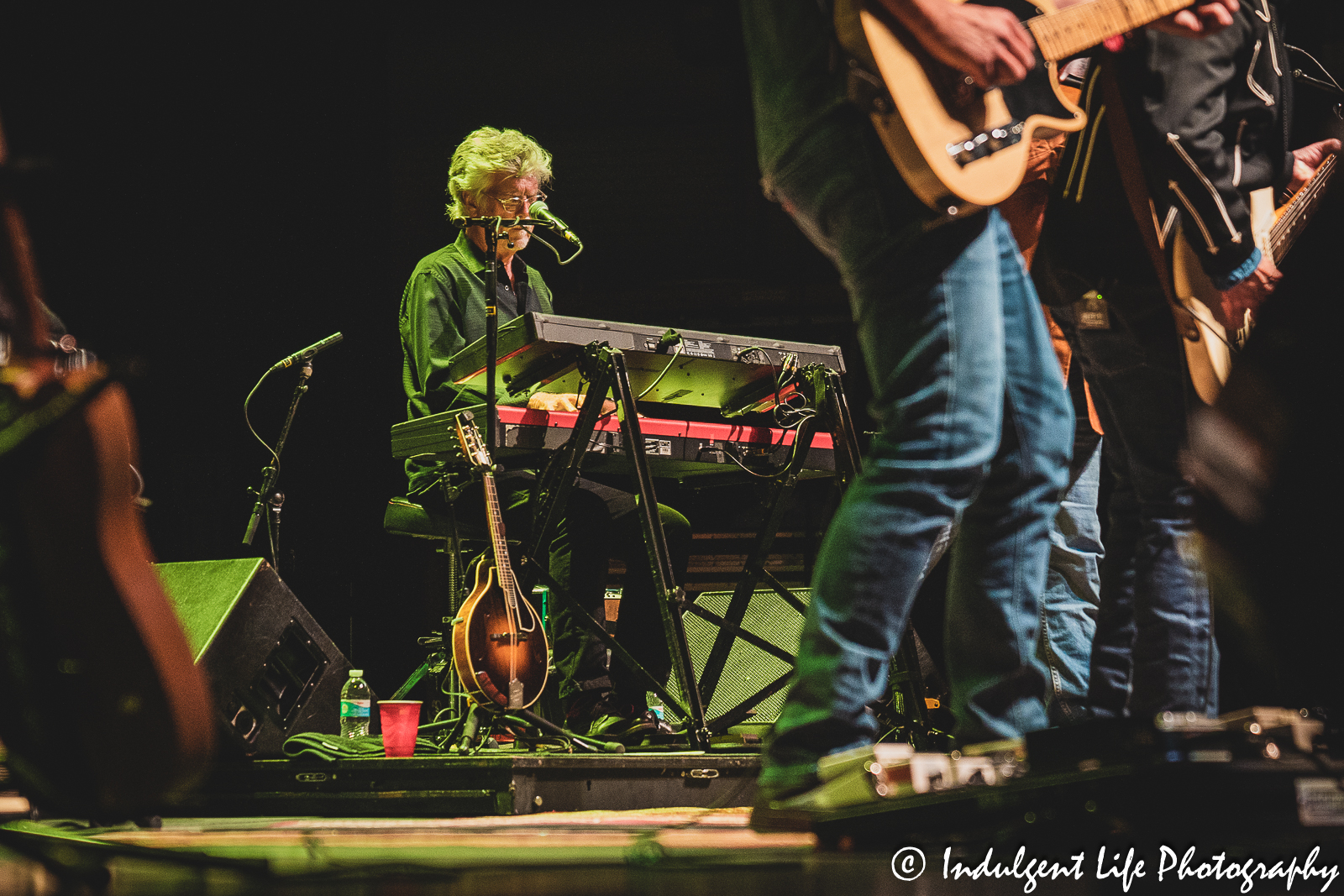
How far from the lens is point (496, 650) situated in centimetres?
341

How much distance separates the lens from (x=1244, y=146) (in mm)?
2344

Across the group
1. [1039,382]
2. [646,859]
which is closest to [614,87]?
[1039,382]

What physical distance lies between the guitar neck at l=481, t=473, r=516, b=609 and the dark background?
2.07 meters

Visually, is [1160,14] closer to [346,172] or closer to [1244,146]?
[1244,146]

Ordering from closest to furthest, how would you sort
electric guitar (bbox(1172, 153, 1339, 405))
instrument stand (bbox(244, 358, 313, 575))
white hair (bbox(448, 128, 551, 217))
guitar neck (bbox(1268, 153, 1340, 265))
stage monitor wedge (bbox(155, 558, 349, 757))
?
electric guitar (bbox(1172, 153, 1339, 405)) < guitar neck (bbox(1268, 153, 1340, 265)) < stage monitor wedge (bbox(155, 558, 349, 757)) < instrument stand (bbox(244, 358, 313, 575)) < white hair (bbox(448, 128, 551, 217))

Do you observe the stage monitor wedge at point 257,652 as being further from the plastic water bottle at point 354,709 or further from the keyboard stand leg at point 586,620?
the keyboard stand leg at point 586,620

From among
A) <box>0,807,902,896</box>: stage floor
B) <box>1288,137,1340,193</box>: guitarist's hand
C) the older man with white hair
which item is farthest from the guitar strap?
the older man with white hair

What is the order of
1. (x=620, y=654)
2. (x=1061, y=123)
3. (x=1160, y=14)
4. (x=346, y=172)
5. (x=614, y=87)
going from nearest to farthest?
1. (x=1061, y=123)
2. (x=1160, y=14)
3. (x=620, y=654)
4. (x=346, y=172)
5. (x=614, y=87)

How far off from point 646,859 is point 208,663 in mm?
2049

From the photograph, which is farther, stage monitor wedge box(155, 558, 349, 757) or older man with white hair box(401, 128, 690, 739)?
older man with white hair box(401, 128, 690, 739)

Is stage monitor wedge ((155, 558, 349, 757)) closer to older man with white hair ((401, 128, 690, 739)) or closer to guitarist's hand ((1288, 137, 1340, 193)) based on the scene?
older man with white hair ((401, 128, 690, 739))

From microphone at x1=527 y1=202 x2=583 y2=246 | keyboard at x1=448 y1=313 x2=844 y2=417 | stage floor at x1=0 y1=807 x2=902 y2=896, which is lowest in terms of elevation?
stage floor at x1=0 y1=807 x2=902 y2=896

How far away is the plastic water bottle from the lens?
3.82 meters

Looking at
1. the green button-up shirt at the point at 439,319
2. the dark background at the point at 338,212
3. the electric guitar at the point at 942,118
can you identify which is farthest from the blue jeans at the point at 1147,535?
the green button-up shirt at the point at 439,319
